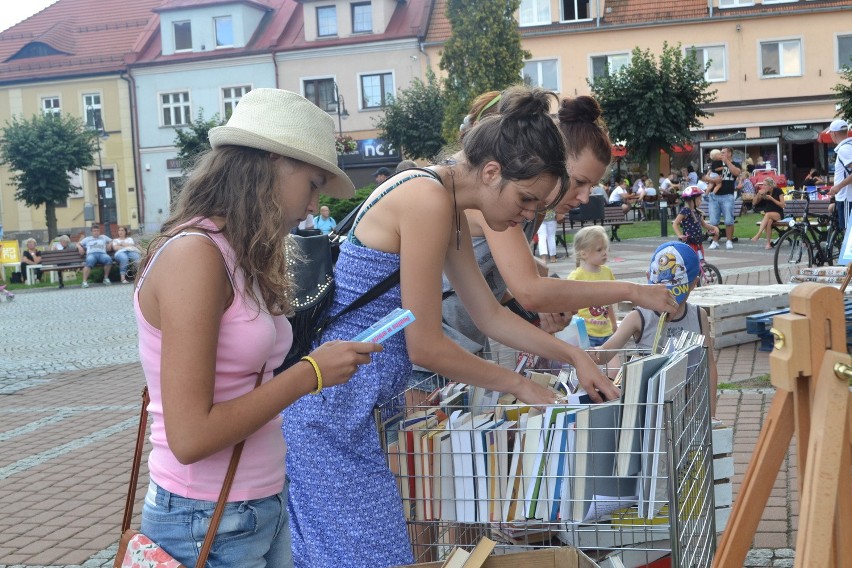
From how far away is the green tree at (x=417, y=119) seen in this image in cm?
4078

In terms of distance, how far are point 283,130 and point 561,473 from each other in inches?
45.4

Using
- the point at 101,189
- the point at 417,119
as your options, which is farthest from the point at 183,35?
the point at 417,119

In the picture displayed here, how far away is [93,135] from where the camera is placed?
4306 cm

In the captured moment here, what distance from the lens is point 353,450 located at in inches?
112

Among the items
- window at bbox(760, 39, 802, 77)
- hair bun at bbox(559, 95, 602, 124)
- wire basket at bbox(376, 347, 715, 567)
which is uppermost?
window at bbox(760, 39, 802, 77)

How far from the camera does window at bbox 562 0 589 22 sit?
41.6 m

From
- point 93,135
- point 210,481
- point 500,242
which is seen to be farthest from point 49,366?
point 93,135

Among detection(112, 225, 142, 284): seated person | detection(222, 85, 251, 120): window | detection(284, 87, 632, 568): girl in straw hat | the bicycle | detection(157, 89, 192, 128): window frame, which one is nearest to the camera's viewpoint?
detection(284, 87, 632, 568): girl in straw hat

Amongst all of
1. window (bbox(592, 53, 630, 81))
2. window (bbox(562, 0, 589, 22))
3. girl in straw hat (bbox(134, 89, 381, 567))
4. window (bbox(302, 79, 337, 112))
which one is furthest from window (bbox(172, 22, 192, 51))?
girl in straw hat (bbox(134, 89, 381, 567))

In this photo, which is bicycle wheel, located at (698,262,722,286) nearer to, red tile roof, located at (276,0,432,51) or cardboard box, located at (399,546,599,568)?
cardboard box, located at (399,546,599,568)

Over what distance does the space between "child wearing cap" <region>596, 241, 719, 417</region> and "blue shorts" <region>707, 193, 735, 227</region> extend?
16198 mm

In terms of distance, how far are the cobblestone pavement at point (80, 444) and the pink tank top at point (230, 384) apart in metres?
2.81

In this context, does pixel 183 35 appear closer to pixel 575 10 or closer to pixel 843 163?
pixel 575 10

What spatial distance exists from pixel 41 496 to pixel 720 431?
14.7ft
